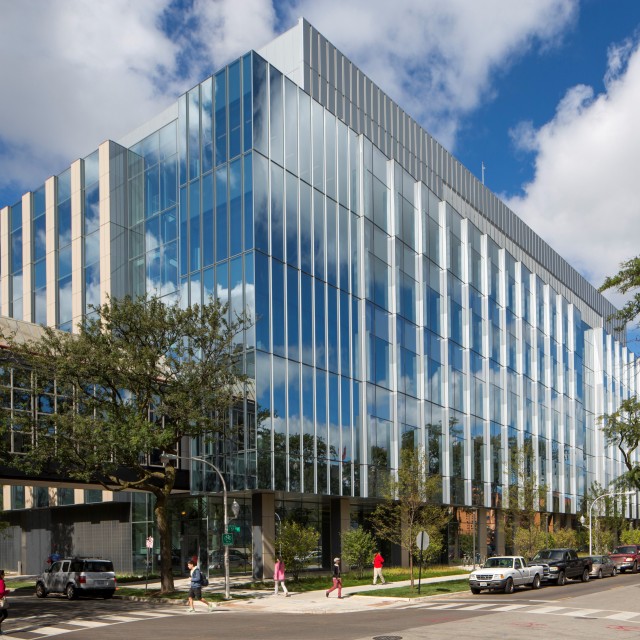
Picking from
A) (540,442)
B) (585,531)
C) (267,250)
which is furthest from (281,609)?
(585,531)

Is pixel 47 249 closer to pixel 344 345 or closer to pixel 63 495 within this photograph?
pixel 63 495

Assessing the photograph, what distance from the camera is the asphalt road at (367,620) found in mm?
21156

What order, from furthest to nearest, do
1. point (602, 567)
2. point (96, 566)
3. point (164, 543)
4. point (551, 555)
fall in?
1. point (602, 567)
2. point (551, 555)
3. point (96, 566)
4. point (164, 543)

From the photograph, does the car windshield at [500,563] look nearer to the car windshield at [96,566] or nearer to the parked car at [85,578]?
the parked car at [85,578]

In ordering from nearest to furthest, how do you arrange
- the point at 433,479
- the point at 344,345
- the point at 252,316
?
the point at 252,316 < the point at 433,479 < the point at 344,345

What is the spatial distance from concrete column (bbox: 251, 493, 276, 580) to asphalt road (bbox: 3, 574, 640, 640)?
277 inches

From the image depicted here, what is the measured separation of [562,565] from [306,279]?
19071 mm

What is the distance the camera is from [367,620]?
2530 centimetres

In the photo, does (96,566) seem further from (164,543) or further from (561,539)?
(561,539)

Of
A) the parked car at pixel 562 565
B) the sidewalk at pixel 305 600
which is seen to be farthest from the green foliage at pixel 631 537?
the sidewalk at pixel 305 600

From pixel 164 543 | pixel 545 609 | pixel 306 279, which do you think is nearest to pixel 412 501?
pixel 164 543

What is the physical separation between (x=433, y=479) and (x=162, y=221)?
20.0 meters

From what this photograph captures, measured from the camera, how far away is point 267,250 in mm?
39562

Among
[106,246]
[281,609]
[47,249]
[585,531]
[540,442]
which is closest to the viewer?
[281,609]
